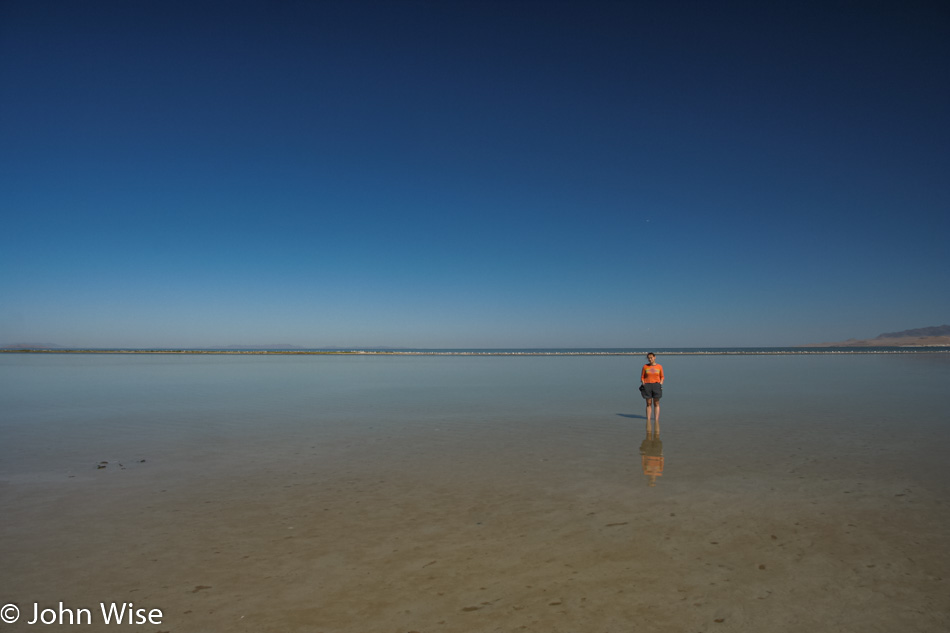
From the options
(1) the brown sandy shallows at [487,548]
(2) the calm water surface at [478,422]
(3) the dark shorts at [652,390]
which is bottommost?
(1) the brown sandy shallows at [487,548]

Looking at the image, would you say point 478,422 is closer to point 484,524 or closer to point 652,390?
point 652,390

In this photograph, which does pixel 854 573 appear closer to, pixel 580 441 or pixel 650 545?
pixel 650 545

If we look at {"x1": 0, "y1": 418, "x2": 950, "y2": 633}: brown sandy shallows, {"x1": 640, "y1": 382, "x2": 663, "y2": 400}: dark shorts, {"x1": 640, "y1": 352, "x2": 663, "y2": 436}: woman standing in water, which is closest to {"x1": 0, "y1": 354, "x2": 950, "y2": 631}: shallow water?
{"x1": 0, "y1": 418, "x2": 950, "y2": 633}: brown sandy shallows

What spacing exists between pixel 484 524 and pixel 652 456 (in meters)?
5.32

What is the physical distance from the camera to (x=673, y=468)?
985cm

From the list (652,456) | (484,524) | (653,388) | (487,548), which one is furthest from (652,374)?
(487,548)

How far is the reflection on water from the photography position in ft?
31.0

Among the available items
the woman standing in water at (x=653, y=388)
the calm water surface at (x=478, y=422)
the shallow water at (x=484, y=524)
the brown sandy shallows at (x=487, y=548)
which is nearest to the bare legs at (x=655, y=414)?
the woman standing in water at (x=653, y=388)

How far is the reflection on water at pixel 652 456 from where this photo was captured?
9.45 m

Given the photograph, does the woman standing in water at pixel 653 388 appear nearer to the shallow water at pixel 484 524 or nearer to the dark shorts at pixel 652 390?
the dark shorts at pixel 652 390

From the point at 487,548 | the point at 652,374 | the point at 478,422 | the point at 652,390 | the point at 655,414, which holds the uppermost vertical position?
the point at 652,374

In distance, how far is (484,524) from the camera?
693cm

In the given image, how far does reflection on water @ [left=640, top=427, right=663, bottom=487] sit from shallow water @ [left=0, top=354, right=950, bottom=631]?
17 cm

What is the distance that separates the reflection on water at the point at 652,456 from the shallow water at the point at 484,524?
172mm
